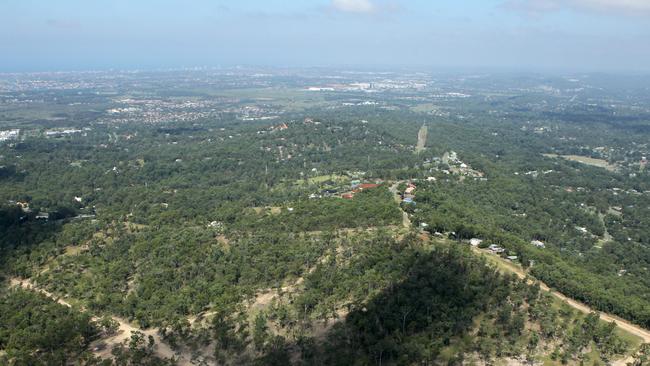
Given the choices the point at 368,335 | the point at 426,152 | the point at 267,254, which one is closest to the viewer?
the point at 368,335

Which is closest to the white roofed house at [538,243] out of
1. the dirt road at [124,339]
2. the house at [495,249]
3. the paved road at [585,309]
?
the house at [495,249]

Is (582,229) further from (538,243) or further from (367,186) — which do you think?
(367,186)

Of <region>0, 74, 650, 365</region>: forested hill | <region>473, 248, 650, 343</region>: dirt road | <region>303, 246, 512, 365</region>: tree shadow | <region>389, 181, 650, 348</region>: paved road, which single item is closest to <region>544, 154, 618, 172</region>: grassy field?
<region>0, 74, 650, 365</region>: forested hill

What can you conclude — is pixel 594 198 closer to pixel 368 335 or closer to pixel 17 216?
pixel 368 335

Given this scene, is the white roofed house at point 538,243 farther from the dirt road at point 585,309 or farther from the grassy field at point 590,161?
the grassy field at point 590,161

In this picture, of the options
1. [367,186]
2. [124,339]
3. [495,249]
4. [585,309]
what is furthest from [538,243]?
[124,339]

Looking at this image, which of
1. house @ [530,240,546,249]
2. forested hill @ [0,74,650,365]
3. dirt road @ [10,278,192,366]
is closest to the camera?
forested hill @ [0,74,650,365]

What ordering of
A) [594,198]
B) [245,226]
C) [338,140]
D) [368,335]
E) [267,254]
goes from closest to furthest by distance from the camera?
[368,335], [267,254], [245,226], [594,198], [338,140]

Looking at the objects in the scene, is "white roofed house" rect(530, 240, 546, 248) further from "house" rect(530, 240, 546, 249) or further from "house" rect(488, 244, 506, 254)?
"house" rect(488, 244, 506, 254)

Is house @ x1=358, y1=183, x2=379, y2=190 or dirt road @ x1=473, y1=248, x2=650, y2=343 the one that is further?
house @ x1=358, y1=183, x2=379, y2=190

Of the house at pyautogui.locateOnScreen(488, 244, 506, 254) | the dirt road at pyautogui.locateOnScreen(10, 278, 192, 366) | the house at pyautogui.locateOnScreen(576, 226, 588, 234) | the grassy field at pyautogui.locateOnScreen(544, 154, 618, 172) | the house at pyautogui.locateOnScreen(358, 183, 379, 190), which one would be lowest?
the house at pyautogui.locateOnScreen(576, 226, 588, 234)

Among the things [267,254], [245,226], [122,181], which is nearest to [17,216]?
[122,181]
